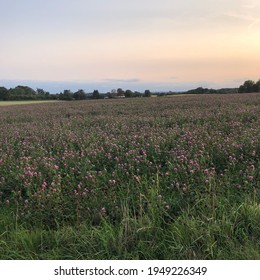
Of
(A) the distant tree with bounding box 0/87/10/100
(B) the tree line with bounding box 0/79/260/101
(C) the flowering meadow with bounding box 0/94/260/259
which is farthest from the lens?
(A) the distant tree with bounding box 0/87/10/100

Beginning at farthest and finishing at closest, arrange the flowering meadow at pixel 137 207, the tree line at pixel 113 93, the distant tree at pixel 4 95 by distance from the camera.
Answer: the distant tree at pixel 4 95 → the tree line at pixel 113 93 → the flowering meadow at pixel 137 207

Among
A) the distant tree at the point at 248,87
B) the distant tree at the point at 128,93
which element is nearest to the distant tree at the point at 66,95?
the distant tree at the point at 128,93

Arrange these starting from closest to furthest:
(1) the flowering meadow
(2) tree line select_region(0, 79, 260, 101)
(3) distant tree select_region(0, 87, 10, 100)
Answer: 1. (1) the flowering meadow
2. (2) tree line select_region(0, 79, 260, 101)
3. (3) distant tree select_region(0, 87, 10, 100)

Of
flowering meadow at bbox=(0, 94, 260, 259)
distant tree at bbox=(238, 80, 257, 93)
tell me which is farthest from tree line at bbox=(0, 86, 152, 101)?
flowering meadow at bbox=(0, 94, 260, 259)

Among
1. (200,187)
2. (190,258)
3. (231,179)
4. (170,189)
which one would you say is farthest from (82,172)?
(190,258)

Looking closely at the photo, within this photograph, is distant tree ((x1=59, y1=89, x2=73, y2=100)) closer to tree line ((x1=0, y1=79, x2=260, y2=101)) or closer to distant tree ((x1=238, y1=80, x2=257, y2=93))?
tree line ((x1=0, y1=79, x2=260, y2=101))

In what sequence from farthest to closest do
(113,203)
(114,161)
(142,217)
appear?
(114,161)
(113,203)
(142,217)

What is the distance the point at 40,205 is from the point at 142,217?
4.95 feet

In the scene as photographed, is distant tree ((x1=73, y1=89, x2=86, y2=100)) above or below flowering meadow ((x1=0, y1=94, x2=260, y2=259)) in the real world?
above

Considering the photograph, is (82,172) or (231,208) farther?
(82,172)

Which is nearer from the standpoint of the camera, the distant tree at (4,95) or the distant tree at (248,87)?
the distant tree at (248,87)

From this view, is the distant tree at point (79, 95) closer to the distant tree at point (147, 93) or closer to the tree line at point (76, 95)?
the tree line at point (76, 95)
